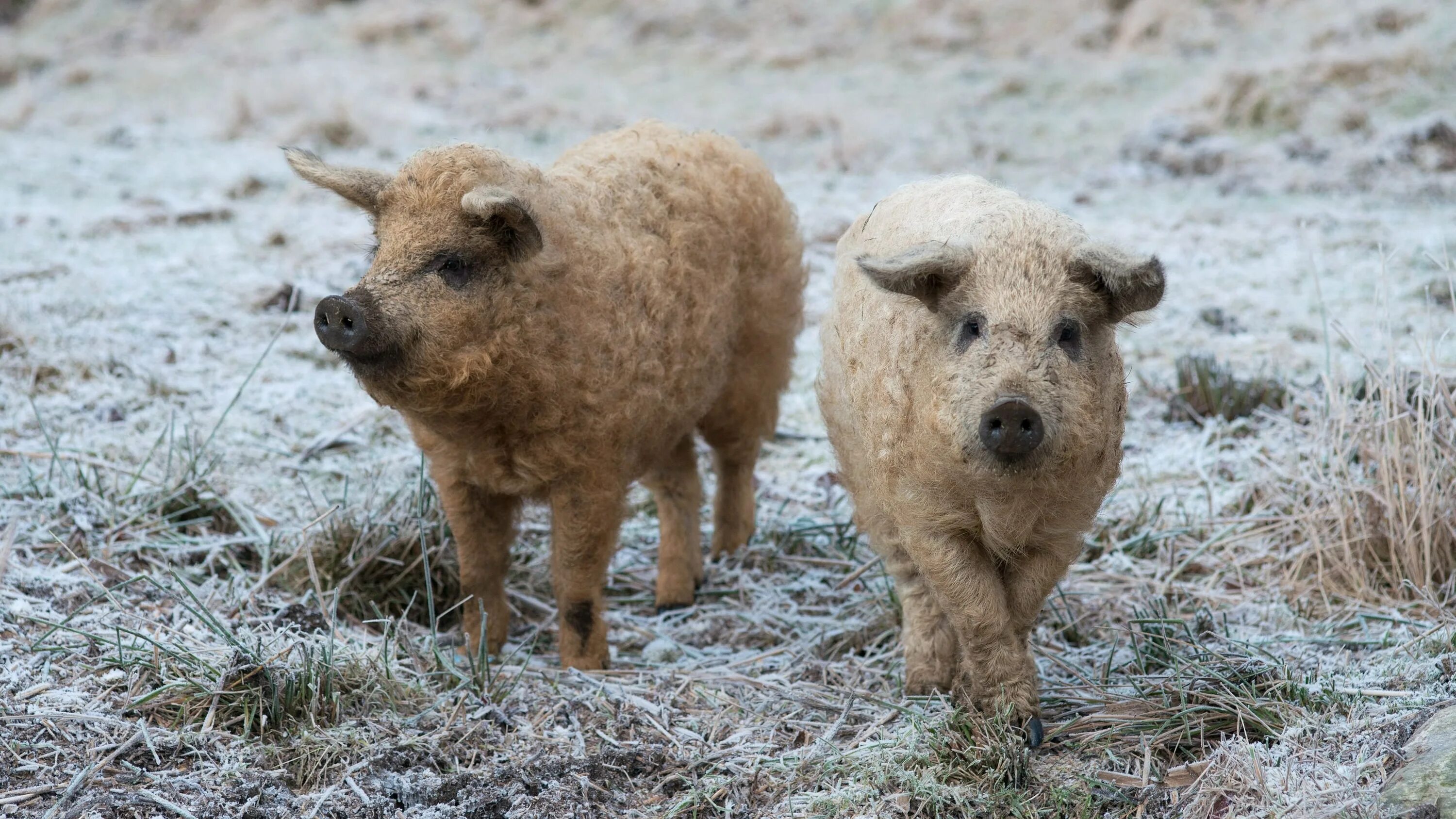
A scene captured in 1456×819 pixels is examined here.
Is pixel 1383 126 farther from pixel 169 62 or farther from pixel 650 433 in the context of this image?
pixel 169 62

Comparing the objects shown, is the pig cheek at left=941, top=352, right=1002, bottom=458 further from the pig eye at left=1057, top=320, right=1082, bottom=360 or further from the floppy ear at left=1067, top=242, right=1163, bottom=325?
the floppy ear at left=1067, top=242, right=1163, bottom=325

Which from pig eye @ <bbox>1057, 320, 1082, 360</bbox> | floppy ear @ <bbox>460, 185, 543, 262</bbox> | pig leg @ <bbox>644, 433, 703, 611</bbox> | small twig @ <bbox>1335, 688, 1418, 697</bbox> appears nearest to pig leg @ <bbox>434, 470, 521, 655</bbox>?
pig leg @ <bbox>644, 433, 703, 611</bbox>

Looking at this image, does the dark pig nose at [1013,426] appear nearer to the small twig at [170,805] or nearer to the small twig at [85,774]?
the small twig at [170,805]

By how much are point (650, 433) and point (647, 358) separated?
303mm

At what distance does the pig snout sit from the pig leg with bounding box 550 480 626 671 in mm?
Result: 1603

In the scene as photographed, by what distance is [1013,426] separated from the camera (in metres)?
3.45

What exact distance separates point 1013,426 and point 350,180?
225cm

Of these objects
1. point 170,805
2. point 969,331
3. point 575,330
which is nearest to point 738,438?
point 575,330

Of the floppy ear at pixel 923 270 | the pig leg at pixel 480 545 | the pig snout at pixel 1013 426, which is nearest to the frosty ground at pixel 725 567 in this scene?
the pig leg at pixel 480 545

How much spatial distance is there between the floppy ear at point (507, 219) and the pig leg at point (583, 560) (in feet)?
2.88

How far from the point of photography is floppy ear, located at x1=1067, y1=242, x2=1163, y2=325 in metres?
3.59

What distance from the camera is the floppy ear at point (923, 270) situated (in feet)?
11.9

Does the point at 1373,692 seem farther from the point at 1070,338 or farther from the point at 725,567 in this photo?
the point at 725,567

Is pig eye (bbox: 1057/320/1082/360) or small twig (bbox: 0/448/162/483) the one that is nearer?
pig eye (bbox: 1057/320/1082/360)
